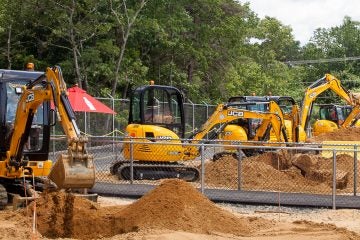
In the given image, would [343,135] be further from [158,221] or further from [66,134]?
[66,134]

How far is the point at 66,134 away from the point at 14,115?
10.6 feet

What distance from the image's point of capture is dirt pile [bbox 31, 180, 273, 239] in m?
12.8

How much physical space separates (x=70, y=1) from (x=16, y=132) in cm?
1959

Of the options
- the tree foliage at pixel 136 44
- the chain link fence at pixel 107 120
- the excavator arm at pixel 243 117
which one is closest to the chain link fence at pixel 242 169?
the excavator arm at pixel 243 117

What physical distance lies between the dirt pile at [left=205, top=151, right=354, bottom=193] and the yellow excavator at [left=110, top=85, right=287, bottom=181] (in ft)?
3.22

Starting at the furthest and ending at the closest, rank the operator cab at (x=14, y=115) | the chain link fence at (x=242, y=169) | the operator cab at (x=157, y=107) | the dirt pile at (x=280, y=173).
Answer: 1. the operator cab at (x=157, y=107)
2. the dirt pile at (x=280, y=173)
3. the chain link fence at (x=242, y=169)
4. the operator cab at (x=14, y=115)

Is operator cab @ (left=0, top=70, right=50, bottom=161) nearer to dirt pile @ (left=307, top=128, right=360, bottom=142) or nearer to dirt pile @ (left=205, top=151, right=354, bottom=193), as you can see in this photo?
dirt pile @ (left=205, top=151, right=354, bottom=193)

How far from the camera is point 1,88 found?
1526 centimetres

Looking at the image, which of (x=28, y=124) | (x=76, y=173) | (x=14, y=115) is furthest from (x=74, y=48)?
(x=76, y=173)

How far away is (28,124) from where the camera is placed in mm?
14438

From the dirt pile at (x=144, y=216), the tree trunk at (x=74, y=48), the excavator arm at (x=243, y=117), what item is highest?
the tree trunk at (x=74, y=48)

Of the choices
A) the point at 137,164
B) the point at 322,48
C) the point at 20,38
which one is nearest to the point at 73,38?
the point at 20,38

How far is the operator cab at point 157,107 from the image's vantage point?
22.2m

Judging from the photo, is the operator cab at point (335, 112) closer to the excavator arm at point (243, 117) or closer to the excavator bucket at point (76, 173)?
the excavator arm at point (243, 117)
